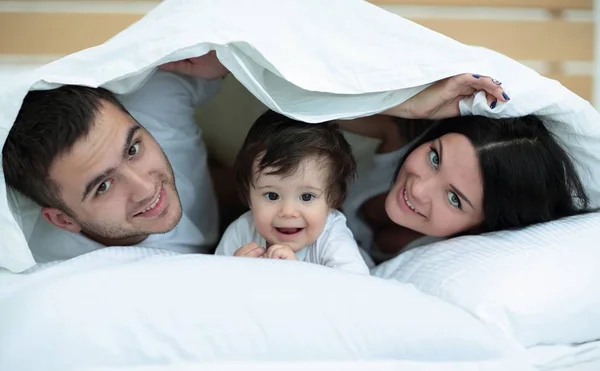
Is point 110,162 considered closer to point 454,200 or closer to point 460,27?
point 454,200

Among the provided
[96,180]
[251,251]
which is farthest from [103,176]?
[251,251]

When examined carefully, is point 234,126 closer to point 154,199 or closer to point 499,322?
point 154,199

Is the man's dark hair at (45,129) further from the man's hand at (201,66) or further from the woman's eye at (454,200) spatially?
the woman's eye at (454,200)

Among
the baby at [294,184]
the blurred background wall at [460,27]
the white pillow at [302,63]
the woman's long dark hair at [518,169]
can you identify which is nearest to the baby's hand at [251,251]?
the baby at [294,184]

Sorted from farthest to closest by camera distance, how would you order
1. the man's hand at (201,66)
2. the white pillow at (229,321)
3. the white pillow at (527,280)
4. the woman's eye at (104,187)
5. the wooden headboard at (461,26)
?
the wooden headboard at (461,26) → the man's hand at (201,66) → the woman's eye at (104,187) → the white pillow at (527,280) → the white pillow at (229,321)

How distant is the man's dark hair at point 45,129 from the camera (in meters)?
0.88

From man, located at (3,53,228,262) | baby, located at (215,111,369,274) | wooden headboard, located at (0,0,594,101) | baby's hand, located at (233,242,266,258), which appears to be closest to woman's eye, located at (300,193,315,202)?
baby, located at (215,111,369,274)

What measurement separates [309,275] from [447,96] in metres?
0.38

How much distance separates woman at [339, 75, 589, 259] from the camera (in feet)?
3.22

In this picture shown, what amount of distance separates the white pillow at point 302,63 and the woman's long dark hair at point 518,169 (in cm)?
4

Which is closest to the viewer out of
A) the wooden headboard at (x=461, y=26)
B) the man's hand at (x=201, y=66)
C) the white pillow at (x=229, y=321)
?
the white pillow at (x=229, y=321)

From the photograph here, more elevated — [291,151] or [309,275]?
[291,151]

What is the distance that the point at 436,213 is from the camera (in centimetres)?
102

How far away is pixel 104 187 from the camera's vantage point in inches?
36.8
